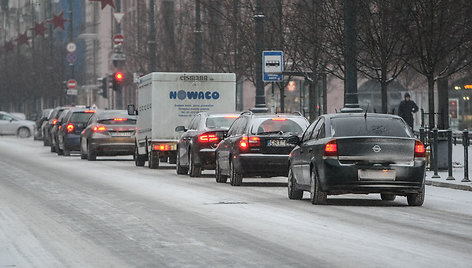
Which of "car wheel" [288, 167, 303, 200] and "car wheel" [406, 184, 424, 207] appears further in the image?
"car wheel" [288, 167, 303, 200]

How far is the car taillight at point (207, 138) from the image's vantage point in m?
28.7

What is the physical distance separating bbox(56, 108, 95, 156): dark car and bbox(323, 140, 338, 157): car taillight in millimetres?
25914

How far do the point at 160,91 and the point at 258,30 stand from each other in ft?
12.9

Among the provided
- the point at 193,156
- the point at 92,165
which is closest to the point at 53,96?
the point at 92,165

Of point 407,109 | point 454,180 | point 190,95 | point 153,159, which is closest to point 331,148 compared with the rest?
point 454,180

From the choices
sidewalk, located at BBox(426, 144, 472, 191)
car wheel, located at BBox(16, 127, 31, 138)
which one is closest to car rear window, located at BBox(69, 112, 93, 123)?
sidewalk, located at BBox(426, 144, 472, 191)

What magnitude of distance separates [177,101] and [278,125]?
8.87 meters

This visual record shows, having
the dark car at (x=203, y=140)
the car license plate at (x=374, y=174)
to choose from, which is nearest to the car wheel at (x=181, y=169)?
the dark car at (x=203, y=140)

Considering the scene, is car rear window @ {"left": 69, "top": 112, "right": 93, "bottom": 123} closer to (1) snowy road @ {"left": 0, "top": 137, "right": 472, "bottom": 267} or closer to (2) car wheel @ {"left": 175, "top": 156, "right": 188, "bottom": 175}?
(2) car wheel @ {"left": 175, "top": 156, "right": 188, "bottom": 175}

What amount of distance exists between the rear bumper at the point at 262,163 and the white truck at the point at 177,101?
8.92 m

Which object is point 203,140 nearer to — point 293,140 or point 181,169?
point 181,169

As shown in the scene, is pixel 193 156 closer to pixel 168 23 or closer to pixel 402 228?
pixel 402 228

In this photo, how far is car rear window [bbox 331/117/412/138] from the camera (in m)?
19.5

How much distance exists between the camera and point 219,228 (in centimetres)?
1524
